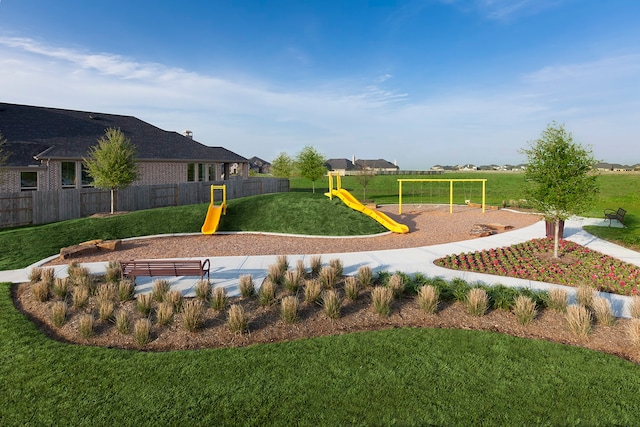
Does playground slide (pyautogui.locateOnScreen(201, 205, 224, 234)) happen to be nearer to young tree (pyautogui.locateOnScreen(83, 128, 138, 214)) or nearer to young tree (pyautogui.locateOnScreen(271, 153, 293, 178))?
young tree (pyautogui.locateOnScreen(83, 128, 138, 214))

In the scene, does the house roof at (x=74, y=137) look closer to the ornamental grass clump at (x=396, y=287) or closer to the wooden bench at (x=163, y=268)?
the wooden bench at (x=163, y=268)

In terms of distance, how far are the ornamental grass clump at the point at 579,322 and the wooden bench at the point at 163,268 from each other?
25.9 feet

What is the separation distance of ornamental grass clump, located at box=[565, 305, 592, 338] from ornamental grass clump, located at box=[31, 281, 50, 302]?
1134cm

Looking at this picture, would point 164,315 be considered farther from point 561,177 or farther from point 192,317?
point 561,177

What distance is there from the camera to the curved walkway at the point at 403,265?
9.76m

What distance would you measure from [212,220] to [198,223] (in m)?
0.77

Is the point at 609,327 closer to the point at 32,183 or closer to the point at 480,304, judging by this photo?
the point at 480,304

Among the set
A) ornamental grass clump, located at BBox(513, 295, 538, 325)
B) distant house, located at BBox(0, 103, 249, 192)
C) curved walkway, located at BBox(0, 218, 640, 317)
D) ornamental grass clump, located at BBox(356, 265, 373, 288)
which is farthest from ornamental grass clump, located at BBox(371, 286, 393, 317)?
distant house, located at BBox(0, 103, 249, 192)

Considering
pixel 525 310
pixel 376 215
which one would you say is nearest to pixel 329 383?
pixel 525 310

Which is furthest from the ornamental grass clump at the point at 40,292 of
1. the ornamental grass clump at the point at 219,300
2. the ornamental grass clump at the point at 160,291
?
the ornamental grass clump at the point at 219,300

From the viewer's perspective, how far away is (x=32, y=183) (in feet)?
75.2

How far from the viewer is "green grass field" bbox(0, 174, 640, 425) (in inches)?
185

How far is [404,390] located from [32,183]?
26282mm

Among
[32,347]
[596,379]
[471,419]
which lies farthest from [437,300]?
[32,347]
